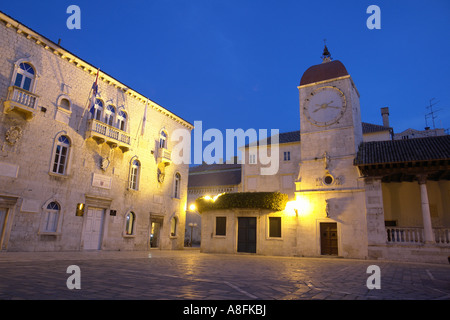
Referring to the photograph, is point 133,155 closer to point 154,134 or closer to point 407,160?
point 154,134

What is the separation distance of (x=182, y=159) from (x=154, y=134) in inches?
168

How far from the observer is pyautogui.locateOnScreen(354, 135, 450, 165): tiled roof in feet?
59.2

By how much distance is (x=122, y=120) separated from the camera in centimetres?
2230

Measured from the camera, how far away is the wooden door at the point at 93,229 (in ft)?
61.8

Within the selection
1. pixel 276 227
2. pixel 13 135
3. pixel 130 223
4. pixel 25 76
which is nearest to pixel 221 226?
pixel 276 227

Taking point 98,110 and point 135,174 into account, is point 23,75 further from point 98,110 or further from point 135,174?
point 135,174

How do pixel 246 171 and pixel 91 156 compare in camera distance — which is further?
pixel 246 171

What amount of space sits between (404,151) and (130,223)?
20603mm

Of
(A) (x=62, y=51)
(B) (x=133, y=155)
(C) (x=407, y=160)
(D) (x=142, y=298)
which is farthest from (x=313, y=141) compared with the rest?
(D) (x=142, y=298)

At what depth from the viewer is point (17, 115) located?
15562mm

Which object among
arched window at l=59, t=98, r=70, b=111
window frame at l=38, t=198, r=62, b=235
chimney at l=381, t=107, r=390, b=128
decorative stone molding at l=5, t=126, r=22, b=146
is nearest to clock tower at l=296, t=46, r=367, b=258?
chimney at l=381, t=107, r=390, b=128

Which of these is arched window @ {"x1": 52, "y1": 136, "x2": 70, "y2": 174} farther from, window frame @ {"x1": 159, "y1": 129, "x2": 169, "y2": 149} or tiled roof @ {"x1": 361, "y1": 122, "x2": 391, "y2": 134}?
tiled roof @ {"x1": 361, "y1": 122, "x2": 391, "y2": 134}

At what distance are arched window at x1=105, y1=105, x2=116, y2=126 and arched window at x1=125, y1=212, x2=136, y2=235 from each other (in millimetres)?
7073
